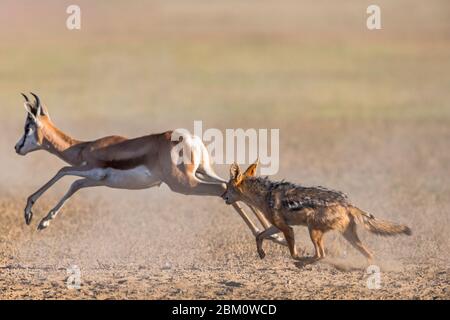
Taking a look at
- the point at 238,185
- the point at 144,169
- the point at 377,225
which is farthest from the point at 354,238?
the point at 144,169

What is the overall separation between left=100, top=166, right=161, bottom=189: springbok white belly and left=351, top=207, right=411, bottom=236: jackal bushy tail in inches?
110

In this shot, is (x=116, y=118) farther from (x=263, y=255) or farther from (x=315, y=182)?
(x=263, y=255)

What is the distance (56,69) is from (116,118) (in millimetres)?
16235

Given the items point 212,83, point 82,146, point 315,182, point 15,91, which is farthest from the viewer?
point 212,83

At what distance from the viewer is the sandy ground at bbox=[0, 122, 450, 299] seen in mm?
11414

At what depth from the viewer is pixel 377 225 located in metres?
12.0

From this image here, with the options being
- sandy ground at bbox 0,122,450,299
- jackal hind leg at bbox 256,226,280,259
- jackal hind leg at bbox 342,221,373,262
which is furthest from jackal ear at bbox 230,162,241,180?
jackal hind leg at bbox 342,221,373,262

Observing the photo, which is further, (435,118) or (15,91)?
(15,91)

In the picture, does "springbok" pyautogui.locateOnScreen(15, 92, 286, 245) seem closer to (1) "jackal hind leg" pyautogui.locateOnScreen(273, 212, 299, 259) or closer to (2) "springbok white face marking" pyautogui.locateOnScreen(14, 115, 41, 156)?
(2) "springbok white face marking" pyautogui.locateOnScreen(14, 115, 41, 156)

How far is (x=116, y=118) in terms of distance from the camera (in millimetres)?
33312

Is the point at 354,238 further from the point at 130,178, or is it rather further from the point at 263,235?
the point at 130,178

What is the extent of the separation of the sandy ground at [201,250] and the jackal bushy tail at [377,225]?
0.42m

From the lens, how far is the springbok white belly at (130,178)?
534 inches

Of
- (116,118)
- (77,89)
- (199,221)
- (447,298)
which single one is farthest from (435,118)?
(447,298)
